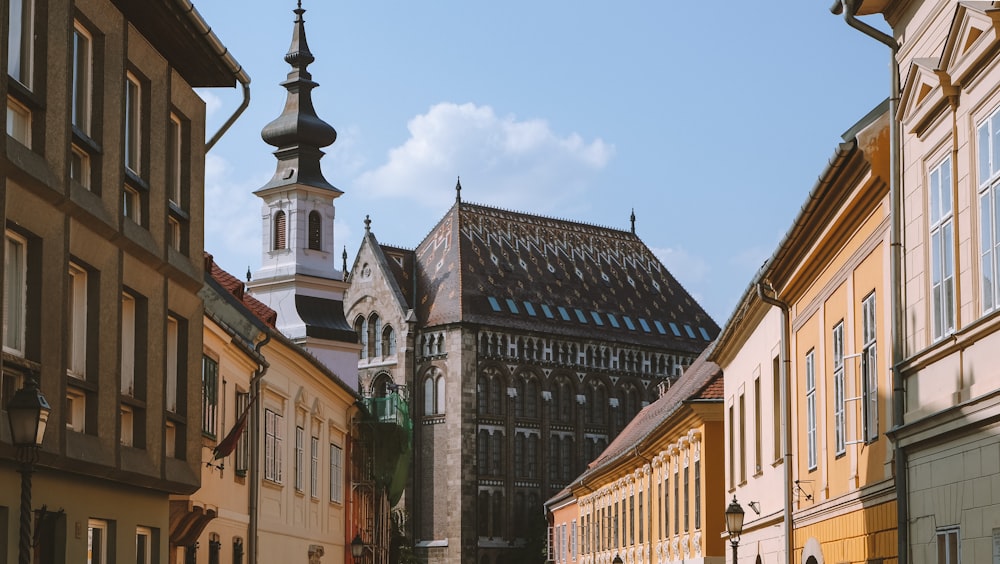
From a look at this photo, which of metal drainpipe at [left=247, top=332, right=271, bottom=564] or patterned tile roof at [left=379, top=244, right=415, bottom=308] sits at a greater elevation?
patterned tile roof at [left=379, top=244, right=415, bottom=308]

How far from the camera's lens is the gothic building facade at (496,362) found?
10138 centimetres

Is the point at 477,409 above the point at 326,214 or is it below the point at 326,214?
below

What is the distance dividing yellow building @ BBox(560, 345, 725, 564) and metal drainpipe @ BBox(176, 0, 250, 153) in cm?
1349

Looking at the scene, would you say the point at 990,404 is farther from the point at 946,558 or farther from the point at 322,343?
the point at 322,343

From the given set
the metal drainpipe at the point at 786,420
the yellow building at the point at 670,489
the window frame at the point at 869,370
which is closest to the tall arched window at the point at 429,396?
the yellow building at the point at 670,489

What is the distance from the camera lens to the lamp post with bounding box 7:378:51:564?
11.8m

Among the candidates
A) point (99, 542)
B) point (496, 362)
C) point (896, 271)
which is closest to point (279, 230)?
point (496, 362)

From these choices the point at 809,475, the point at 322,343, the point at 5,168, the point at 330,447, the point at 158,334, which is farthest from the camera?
the point at 322,343

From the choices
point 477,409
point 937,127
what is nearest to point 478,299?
point 477,409

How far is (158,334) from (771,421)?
9.68m

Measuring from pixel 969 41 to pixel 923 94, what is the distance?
56.7 inches

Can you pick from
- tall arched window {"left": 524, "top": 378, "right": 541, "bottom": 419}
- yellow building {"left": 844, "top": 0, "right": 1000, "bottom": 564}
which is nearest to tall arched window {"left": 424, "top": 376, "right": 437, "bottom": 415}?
tall arched window {"left": 524, "top": 378, "right": 541, "bottom": 419}

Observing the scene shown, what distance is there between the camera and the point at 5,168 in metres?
12.9

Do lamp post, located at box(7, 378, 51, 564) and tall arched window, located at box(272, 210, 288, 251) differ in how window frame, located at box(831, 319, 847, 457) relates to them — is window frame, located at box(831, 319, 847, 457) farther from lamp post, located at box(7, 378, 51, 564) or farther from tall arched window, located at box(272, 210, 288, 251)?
tall arched window, located at box(272, 210, 288, 251)
